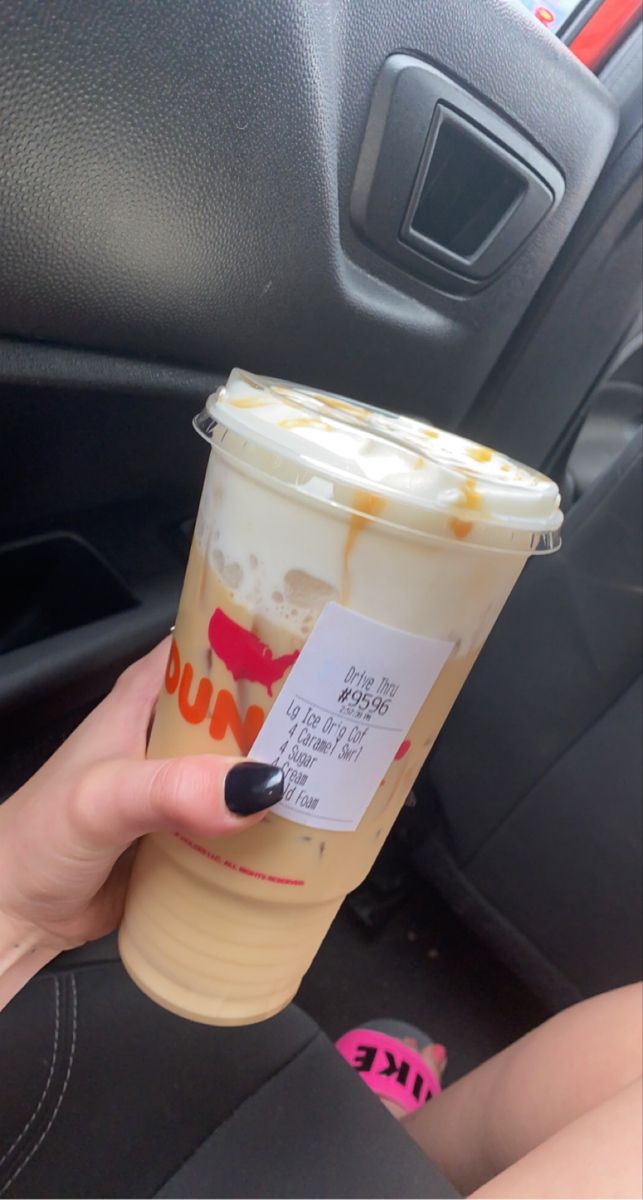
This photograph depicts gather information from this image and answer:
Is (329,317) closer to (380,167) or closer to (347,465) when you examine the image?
(380,167)

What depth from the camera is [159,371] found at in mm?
633

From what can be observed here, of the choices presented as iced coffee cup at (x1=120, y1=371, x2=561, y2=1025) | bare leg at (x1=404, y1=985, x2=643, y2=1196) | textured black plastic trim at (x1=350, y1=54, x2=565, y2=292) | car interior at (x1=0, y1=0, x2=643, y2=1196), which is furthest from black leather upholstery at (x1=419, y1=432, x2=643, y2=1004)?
iced coffee cup at (x1=120, y1=371, x2=561, y2=1025)

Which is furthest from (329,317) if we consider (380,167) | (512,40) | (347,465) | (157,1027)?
(157,1027)

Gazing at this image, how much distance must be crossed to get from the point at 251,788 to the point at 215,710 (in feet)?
0.16

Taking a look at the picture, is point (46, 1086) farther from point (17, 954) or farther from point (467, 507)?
point (467, 507)

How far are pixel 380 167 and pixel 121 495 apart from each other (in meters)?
0.38

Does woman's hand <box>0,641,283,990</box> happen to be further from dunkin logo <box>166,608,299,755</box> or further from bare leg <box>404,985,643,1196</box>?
bare leg <box>404,985,643,1196</box>

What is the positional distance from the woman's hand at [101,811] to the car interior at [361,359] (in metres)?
0.11

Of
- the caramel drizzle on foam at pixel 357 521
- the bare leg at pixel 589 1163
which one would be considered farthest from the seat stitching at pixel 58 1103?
the caramel drizzle on foam at pixel 357 521

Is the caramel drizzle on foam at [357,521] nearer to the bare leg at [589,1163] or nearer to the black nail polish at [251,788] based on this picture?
the black nail polish at [251,788]

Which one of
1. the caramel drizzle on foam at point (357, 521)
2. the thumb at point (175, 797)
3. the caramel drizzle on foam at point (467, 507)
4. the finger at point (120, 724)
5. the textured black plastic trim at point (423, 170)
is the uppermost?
the textured black plastic trim at point (423, 170)

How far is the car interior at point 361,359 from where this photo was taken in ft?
1.67

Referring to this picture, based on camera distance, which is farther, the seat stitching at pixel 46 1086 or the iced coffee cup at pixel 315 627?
the seat stitching at pixel 46 1086

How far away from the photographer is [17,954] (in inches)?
21.5
